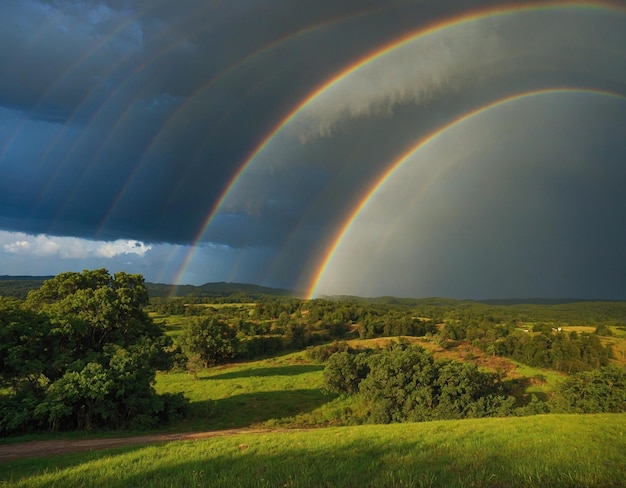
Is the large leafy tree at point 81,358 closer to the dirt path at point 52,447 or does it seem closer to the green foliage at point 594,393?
the dirt path at point 52,447

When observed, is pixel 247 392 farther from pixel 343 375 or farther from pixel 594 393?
pixel 594 393

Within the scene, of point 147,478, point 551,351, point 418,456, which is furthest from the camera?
point 551,351

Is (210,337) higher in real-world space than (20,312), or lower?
lower

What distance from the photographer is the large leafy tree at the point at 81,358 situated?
23469 mm

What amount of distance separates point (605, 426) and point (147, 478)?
14.9 m

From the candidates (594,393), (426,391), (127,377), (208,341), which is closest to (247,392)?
(426,391)

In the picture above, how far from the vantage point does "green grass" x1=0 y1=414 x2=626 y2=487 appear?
7.08 meters

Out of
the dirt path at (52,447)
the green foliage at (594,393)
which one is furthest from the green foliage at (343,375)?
the dirt path at (52,447)

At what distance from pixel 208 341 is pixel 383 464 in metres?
59.1

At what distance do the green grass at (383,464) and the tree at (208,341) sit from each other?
170ft

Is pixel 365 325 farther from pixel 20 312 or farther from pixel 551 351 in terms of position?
pixel 20 312

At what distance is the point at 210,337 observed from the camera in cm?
6359

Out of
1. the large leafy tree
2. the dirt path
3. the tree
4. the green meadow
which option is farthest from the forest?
the tree

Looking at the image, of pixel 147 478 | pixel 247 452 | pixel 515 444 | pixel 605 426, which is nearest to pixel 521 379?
pixel 605 426
